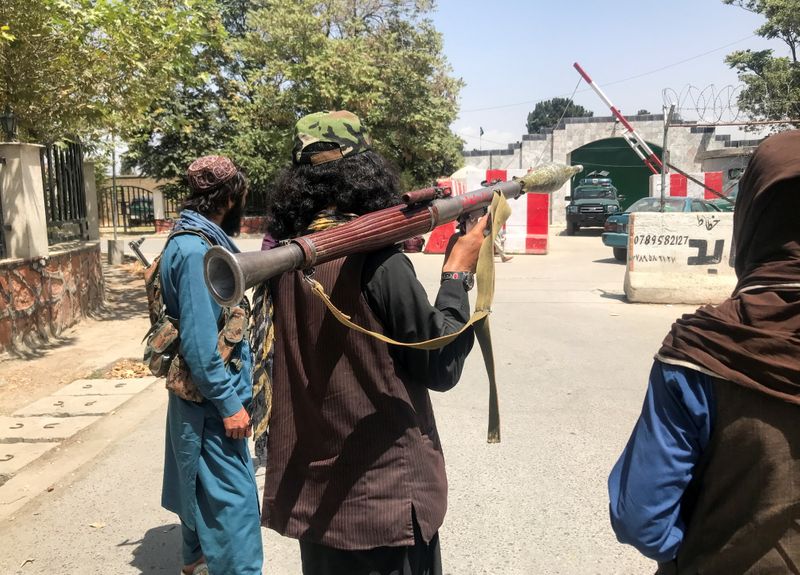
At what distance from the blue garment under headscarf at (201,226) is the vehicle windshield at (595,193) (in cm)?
2196

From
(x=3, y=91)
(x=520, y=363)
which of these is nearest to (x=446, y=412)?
(x=520, y=363)

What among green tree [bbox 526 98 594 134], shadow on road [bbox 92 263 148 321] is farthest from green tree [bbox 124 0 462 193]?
green tree [bbox 526 98 594 134]

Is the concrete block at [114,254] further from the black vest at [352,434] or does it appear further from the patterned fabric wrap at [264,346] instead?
the black vest at [352,434]

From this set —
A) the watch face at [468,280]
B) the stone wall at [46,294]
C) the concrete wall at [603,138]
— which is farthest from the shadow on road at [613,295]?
the concrete wall at [603,138]

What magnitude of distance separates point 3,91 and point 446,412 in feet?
20.7

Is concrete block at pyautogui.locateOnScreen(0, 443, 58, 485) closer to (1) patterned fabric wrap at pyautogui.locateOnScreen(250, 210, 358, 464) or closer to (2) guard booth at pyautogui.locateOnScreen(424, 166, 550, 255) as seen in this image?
(1) patterned fabric wrap at pyautogui.locateOnScreen(250, 210, 358, 464)

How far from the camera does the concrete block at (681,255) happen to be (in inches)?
350

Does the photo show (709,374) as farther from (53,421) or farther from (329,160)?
(53,421)

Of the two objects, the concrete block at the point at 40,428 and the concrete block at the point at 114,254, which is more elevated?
the concrete block at the point at 114,254

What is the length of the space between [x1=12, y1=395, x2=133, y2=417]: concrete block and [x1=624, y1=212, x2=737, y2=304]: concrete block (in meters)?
7.05

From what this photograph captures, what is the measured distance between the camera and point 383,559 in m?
1.64

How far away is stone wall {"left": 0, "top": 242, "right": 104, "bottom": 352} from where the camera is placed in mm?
6582

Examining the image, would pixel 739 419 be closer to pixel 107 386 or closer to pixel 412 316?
pixel 412 316

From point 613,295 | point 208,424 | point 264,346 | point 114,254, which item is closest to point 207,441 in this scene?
point 208,424
